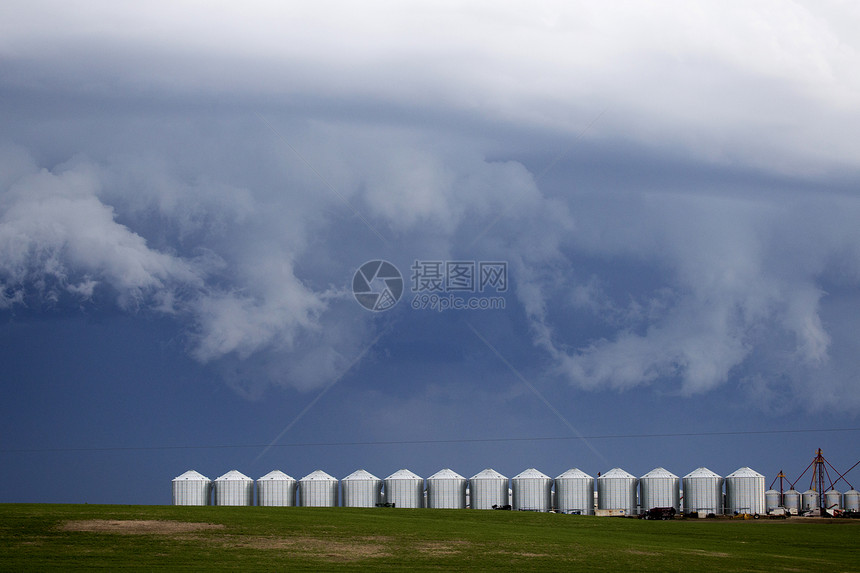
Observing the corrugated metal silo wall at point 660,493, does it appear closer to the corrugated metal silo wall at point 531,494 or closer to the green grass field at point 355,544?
the corrugated metal silo wall at point 531,494

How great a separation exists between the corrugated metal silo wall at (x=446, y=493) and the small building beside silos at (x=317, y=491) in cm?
1167

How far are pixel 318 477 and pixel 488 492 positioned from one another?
2070 cm

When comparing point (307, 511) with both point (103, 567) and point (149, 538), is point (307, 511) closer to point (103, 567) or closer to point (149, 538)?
point (149, 538)

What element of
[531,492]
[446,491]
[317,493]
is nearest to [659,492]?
[531,492]

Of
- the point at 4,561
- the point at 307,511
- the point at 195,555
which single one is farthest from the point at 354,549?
the point at 307,511

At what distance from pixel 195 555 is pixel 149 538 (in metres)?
5.28

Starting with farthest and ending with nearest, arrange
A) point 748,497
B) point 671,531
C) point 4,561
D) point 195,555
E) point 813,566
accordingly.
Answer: point 748,497 → point 671,531 → point 813,566 → point 195,555 → point 4,561

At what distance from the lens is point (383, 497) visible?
112375 millimetres

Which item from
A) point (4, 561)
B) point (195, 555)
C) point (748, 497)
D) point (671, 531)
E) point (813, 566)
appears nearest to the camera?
point (4, 561)

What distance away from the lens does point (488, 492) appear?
111m

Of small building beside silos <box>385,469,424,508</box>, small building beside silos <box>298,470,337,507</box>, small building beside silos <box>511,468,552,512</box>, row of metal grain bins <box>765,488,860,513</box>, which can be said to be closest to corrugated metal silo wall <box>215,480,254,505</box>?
small building beside silos <box>298,470,337,507</box>

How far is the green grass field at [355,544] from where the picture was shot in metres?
47.1

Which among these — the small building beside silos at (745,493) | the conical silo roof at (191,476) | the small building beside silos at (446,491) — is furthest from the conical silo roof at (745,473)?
the conical silo roof at (191,476)

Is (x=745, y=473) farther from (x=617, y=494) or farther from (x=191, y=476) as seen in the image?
(x=191, y=476)
